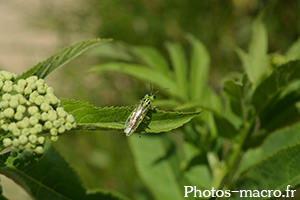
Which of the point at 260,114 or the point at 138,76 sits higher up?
the point at 138,76

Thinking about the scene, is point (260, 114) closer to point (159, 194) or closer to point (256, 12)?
point (159, 194)

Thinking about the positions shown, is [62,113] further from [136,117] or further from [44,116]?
[136,117]

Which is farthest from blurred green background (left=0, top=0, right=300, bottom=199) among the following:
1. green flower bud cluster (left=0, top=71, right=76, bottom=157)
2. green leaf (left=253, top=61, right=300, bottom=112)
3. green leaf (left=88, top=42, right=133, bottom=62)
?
green flower bud cluster (left=0, top=71, right=76, bottom=157)

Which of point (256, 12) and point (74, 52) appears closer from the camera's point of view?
point (74, 52)

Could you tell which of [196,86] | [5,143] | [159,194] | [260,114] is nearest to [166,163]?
[159,194]

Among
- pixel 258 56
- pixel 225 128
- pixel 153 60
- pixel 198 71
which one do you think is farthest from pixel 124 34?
pixel 225 128
